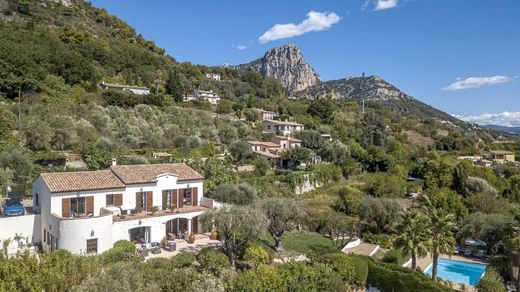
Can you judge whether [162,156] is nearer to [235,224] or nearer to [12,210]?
[12,210]

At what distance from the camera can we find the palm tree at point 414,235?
2231cm

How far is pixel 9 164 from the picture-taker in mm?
30703

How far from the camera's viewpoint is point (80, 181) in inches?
992

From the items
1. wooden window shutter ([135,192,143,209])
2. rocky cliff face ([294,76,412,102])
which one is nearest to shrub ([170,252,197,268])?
wooden window shutter ([135,192,143,209])

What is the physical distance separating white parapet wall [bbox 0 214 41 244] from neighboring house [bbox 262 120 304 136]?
47.3m

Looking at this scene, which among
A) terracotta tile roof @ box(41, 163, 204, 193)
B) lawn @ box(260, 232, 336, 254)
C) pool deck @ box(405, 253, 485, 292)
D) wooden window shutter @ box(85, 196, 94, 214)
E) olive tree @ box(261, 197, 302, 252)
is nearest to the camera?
pool deck @ box(405, 253, 485, 292)

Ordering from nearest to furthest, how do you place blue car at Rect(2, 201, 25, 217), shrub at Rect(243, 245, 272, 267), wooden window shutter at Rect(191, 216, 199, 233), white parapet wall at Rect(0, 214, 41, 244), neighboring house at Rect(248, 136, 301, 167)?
shrub at Rect(243, 245, 272, 267)
white parapet wall at Rect(0, 214, 41, 244)
blue car at Rect(2, 201, 25, 217)
wooden window shutter at Rect(191, 216, 199, 233)
neighboring house at Rect(248, 136, 301, 167)

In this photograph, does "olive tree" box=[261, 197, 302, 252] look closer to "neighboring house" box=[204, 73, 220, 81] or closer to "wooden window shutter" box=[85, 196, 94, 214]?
"wooden window shutter" box=[85, 196, 94, 214]

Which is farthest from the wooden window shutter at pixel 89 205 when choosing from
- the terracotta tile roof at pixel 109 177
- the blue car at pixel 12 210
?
the blue car at pixel 12 210

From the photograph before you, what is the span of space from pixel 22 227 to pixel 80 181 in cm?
419

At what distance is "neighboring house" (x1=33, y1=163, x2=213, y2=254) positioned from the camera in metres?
22.5

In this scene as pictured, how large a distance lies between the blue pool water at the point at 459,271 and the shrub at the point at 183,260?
631 inches

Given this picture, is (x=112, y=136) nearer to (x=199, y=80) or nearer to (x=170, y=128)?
(x=170, y=128)

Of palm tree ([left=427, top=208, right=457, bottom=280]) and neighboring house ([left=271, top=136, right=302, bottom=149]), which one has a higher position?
neighboring house ([left=271, top=136, right=302, bottom=149])
